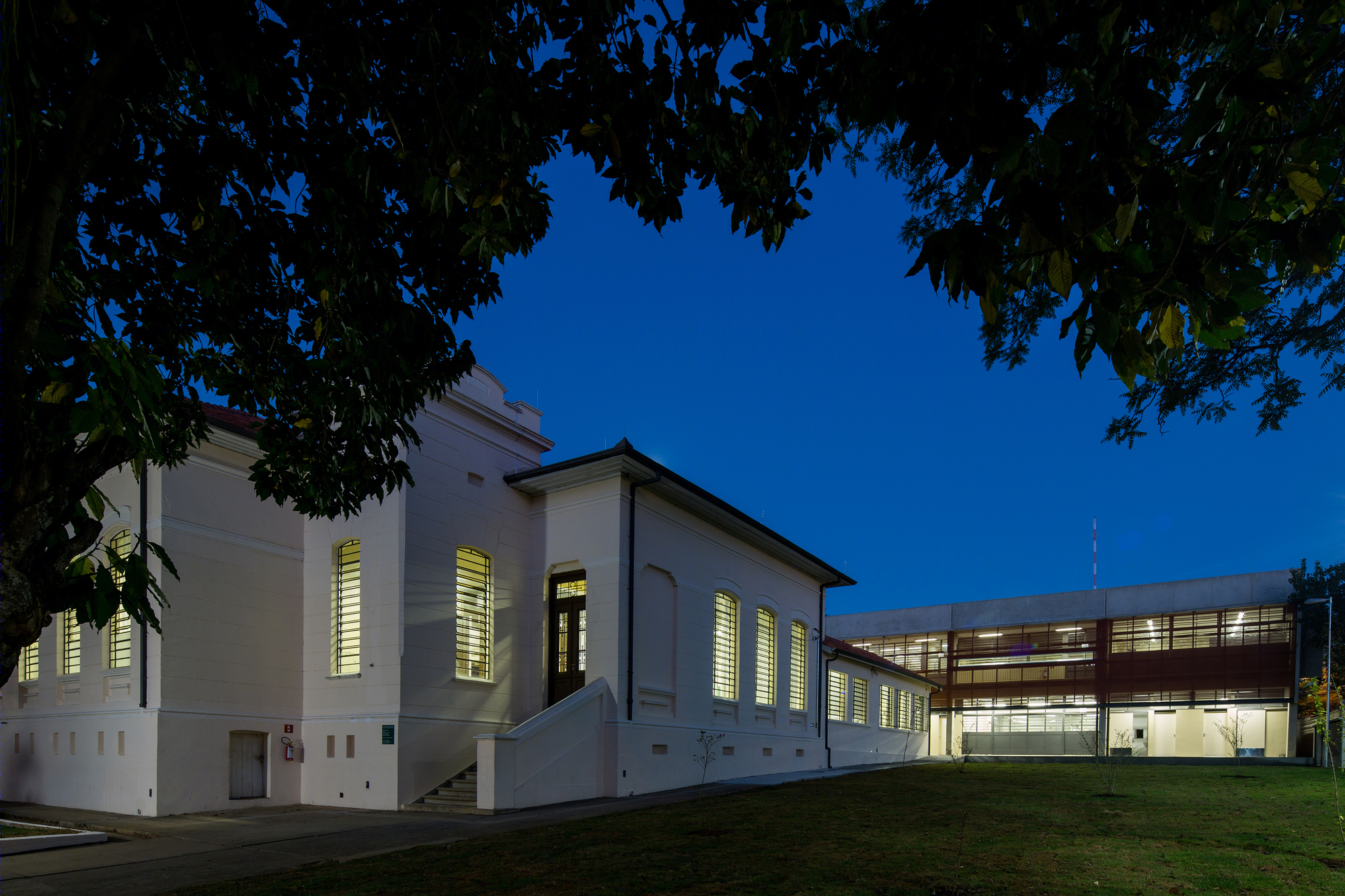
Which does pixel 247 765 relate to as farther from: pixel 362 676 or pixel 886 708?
pixel 886 708

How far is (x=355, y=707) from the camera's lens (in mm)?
14977

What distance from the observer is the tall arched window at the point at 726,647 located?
766 inches

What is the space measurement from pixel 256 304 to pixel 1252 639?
147 ft

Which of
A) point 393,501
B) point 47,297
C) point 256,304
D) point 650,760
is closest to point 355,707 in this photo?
point 393,501

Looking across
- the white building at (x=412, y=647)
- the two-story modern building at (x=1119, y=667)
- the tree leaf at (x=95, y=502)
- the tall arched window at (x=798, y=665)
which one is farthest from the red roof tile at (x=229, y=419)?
the two-story modern building at (x=1119, y=667)

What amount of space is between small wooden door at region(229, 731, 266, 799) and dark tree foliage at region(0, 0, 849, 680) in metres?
9.96

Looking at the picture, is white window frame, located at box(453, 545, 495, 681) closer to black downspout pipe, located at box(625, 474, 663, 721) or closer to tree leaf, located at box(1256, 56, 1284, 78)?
black downspout pipe, located at box(625, 474, 663, 721)

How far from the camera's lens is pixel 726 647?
19953 mm

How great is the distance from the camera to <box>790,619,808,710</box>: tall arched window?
23453mm

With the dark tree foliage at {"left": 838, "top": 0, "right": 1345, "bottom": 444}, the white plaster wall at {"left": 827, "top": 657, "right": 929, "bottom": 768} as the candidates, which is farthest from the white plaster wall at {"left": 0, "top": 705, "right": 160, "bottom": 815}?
the white plaster wall at {"left": 827, "top": 657, "right": 929, "bottom": 768}

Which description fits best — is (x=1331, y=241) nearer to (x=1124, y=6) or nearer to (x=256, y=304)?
(x=1124, y=6)

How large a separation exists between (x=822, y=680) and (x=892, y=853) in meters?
17.1

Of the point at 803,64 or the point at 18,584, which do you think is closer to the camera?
the point at 18,584

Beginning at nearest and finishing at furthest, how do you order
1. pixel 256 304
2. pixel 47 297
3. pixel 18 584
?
pixel 18 584
pixel 47 297
pixel 256 304
